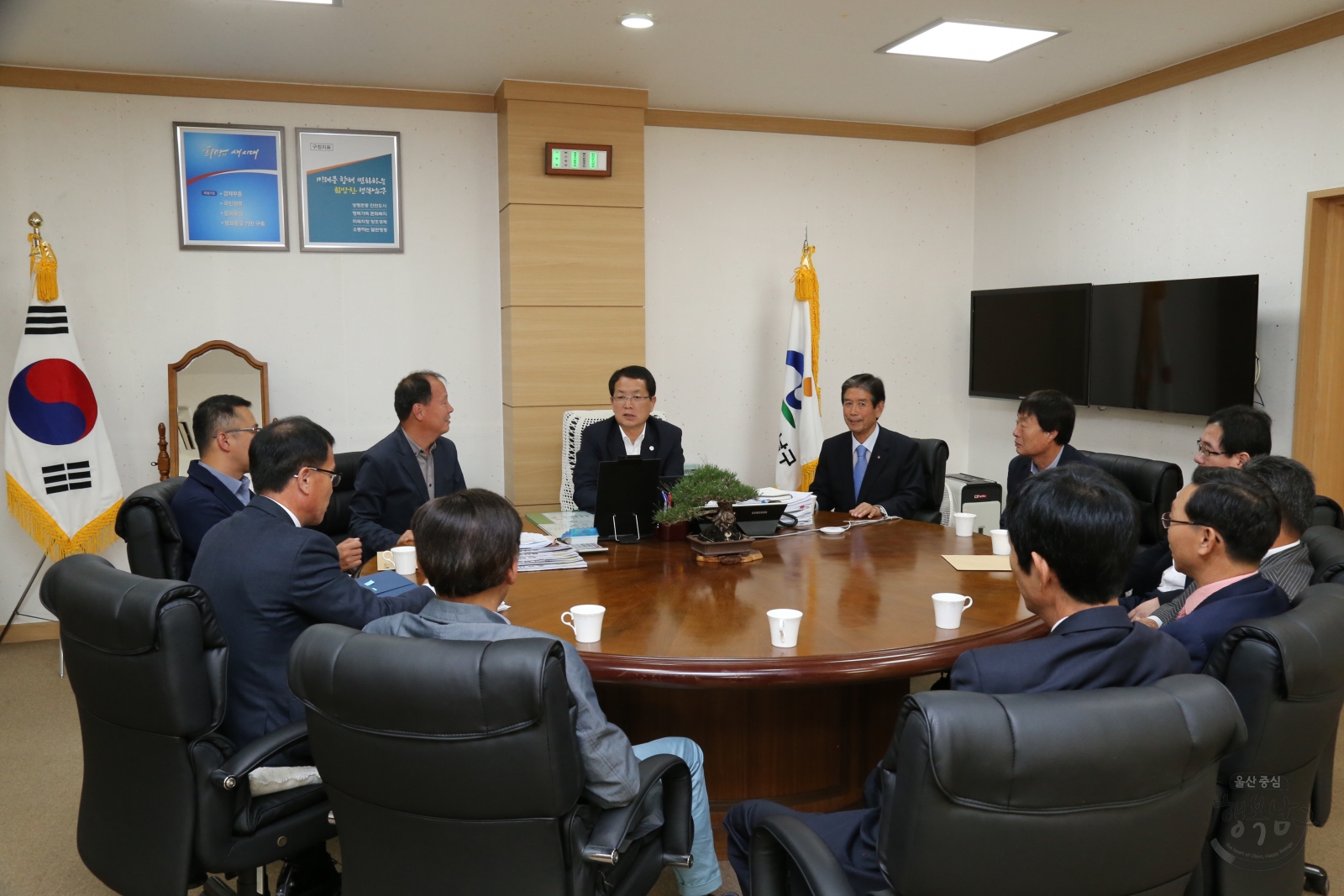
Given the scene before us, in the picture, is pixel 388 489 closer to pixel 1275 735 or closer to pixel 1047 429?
pixel 1047 429

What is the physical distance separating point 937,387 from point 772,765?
172 inches

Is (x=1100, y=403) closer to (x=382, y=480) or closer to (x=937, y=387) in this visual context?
(x=937, y=387)

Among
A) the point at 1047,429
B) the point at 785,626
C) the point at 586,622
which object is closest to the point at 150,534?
the point at 586,622

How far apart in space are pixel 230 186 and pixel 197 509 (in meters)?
2.75

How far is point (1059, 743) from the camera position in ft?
4.31

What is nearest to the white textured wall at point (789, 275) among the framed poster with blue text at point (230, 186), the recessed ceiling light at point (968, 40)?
the recessed ceiling light at point (968, 40)

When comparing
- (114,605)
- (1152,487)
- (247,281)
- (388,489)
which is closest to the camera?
(114,605)

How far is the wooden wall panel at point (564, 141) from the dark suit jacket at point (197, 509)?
265cm

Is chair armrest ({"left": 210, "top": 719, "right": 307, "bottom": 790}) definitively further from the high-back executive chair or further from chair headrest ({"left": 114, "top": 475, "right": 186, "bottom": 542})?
chair headrest ({"left": 114, "top": 475, "right": 186, "bottom": 542})

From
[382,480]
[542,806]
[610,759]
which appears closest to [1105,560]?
[610,759]

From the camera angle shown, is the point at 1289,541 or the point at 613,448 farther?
the point at 613,448

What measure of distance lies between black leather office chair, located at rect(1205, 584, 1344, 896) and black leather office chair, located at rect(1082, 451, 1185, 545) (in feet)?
5.48

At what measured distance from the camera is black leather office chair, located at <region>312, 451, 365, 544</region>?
4.38 meters

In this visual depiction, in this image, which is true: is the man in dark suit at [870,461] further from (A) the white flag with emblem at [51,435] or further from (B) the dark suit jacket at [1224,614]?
(A) the white flag with emblem at [51,435]
